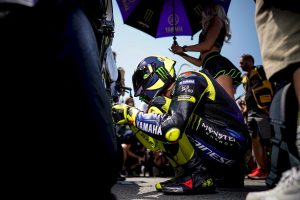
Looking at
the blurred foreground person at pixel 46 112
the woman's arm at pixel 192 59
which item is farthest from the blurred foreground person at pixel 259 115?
the blurred foreground person at pixel 46 112

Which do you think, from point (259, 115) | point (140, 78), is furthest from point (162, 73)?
point (259, 115)

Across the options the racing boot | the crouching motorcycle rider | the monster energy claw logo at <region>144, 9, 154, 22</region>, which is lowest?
the racing boot

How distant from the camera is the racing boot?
2.06m

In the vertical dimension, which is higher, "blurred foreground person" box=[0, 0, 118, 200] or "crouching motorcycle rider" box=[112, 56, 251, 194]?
"blurred foreground person" box=[0, 0, 118, 200]

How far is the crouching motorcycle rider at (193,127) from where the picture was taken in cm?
202

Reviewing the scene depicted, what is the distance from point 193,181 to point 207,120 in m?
0.44

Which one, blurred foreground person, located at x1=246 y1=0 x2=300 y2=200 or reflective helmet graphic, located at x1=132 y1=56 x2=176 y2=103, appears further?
reflective helmet graphic, located at x1=132 y1=56 x2=176 y2=103

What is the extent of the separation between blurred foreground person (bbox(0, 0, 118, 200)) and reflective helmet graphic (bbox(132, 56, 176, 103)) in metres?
1.76

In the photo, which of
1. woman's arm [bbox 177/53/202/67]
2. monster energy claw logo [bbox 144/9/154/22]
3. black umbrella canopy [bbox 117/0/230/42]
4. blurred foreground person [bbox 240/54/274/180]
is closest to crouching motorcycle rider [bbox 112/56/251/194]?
woman's arm [bbox 177/53/202/67]

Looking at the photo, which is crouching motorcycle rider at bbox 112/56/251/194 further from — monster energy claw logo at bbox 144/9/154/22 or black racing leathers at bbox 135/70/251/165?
monster energy claw logo at bbox 144/9/154/22

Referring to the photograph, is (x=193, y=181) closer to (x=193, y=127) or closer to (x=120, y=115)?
(x=193, y=127)

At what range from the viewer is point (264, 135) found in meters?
3.72

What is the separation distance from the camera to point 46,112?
629 millimetres

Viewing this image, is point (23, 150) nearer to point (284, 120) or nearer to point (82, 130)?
point (82, 130)
